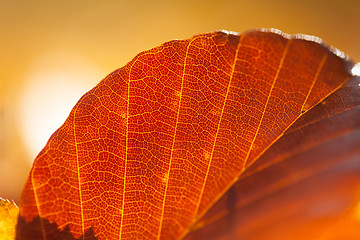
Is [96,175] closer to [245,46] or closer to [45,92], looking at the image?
[245,46]

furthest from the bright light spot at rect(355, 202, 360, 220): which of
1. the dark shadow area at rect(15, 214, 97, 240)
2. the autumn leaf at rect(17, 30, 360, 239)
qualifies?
the dark shadow area at rect(15, 214, 97, 240)

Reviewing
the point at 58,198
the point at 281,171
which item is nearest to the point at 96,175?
the point at 58,198

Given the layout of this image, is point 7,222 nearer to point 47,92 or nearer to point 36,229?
point 36,229

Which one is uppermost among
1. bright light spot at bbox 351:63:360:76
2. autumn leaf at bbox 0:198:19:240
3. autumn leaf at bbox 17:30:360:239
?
bright light spot at bbox 351:63:360:76

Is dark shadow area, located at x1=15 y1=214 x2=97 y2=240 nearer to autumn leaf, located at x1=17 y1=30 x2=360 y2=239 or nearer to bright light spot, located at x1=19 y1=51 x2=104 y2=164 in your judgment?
autumn leaf, located at x1=17 y1=30 x2=360 y2=239

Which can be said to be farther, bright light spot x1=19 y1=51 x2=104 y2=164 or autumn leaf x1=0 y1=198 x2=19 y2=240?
bright light spot x1=19 y1=51 x2=104 y2=164

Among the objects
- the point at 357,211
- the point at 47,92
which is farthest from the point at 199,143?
the point at 47,92
